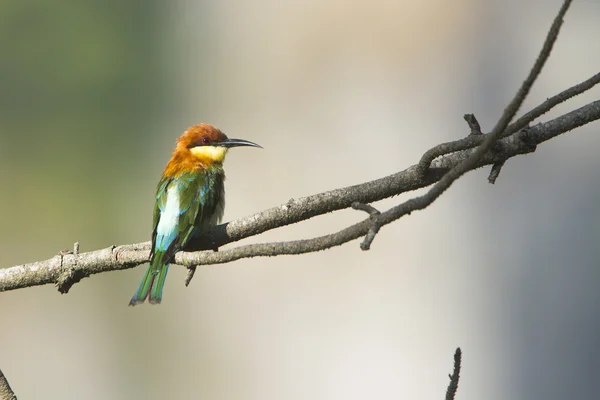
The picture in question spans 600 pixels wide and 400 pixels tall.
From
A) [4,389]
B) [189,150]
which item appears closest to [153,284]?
[189,150]

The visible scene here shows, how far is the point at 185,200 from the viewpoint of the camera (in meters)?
2.62

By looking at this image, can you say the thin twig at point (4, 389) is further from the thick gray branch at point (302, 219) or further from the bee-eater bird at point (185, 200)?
the bee-eater bird at point (185, 200)

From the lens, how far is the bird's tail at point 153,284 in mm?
2359

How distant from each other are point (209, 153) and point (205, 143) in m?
0.06

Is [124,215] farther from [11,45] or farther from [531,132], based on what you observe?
[531,132]

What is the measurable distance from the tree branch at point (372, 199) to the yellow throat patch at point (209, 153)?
100cm

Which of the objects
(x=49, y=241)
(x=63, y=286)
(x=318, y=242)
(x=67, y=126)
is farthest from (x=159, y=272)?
(x=67, y=126)

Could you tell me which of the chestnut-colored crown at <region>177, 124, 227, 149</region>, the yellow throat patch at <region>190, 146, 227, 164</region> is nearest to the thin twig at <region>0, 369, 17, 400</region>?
the yellow throat patch at <region>190, 146, 227, 164</region>

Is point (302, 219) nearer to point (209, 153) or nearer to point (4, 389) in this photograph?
point (4, 389)

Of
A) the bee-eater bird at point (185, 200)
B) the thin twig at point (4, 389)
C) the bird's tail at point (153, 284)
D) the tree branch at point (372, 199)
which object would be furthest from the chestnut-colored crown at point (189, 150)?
the thin twig at point (4, 389)

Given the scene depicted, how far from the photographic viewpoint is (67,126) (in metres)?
5.22

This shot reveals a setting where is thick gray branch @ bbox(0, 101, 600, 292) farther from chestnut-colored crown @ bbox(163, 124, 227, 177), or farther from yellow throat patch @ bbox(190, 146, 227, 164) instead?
yellow throat patch @ bbox(190, 146, 227, 164)

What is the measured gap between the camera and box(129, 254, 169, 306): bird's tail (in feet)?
7.74

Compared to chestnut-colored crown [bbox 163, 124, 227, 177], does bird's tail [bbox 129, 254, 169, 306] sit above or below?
below
